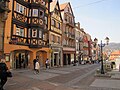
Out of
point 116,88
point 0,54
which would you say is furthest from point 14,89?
point 0,54

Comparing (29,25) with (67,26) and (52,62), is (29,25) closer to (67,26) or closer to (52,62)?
(52,62)

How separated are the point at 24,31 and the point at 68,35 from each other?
20538 millimetres

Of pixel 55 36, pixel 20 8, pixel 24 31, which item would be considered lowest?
pixel 24 31

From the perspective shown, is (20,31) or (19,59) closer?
(20,31)

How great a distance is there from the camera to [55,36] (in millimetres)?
36969

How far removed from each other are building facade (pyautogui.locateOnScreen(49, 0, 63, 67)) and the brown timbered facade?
16.4 feet

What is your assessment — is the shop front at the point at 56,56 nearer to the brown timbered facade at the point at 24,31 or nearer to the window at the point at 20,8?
the brown timbered facade at the point at 24,31

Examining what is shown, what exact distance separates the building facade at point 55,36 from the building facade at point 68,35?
10.2ft

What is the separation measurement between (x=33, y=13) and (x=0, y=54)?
9.20 meters

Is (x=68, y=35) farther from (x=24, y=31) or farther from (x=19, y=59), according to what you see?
(x=19, y=59)

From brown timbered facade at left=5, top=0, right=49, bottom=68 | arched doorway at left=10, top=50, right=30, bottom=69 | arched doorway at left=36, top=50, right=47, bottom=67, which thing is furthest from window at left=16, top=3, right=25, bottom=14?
arched doorway at left=36, top=50, right=47, bottom=67

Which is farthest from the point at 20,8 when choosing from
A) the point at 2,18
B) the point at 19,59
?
the point at 19,59

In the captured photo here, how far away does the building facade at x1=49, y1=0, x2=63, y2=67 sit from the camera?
35.1 meters

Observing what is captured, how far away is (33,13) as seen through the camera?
27.7 meters
